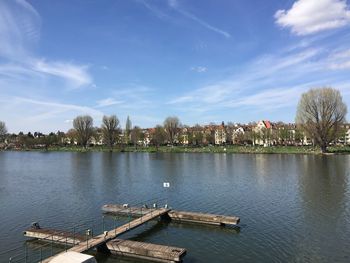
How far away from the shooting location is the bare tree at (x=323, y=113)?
111688mm

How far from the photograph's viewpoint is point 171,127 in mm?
188000

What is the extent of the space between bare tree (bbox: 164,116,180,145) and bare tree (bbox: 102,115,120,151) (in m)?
27.1

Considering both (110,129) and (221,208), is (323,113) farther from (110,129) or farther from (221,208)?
(110,129)

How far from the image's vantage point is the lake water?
967 inches

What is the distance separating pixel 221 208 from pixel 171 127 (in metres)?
152

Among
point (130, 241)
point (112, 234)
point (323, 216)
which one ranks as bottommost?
point (323, 216)

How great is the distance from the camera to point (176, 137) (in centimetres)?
19688

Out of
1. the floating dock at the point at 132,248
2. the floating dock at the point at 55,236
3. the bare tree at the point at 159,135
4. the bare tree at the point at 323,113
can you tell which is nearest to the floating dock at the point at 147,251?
the floating dock at the point at 132,248

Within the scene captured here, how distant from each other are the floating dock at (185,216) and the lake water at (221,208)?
735 mm

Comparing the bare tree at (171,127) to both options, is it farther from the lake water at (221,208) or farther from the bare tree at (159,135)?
the lake water at (221,208)

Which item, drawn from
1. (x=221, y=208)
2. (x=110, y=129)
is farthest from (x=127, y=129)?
(x=221, y=208)

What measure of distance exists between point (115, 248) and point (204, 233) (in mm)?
8046

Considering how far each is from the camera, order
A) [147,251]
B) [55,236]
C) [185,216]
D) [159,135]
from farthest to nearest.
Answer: [159,135] < [185,216] < [55,236] < [147,251]

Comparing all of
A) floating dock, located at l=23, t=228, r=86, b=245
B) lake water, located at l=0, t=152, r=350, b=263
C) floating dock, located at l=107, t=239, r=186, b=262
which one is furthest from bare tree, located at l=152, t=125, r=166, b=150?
floating dock, located at l=107, t=239, r=186, b=262
